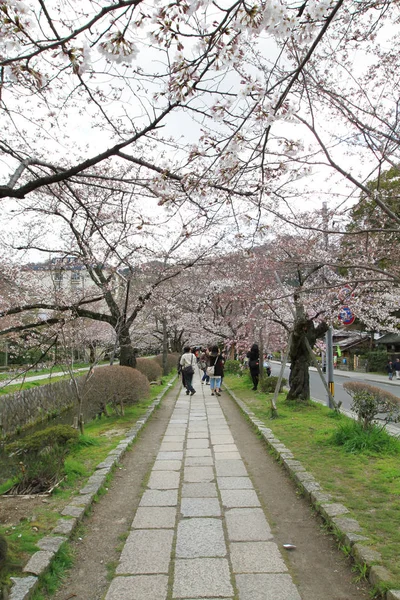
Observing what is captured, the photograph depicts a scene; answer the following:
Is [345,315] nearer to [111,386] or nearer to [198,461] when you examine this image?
[198,461]

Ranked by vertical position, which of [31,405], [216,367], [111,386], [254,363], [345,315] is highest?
[345,315]

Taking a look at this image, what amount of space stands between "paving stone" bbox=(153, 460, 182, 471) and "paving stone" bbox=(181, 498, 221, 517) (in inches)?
47.2

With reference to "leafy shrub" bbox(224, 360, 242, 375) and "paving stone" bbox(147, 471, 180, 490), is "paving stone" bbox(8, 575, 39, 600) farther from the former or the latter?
"leafy shrub" bbox(224, 360, 242, 375)

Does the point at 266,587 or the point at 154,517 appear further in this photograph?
the point at 154,517

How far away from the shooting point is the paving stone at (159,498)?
13.6ft

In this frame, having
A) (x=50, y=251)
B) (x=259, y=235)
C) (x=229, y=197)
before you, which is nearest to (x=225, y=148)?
(x=229, y=197)

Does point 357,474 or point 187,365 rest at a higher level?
point 187,365

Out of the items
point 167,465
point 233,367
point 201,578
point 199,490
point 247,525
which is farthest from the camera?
point 233,367

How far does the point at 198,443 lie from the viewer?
270 inches

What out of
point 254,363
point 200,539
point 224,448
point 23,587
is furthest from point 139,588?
point 254,363

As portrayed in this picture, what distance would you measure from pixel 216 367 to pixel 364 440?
25.8 ft

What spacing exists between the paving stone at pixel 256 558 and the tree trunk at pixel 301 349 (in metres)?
6.75

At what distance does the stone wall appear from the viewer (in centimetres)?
1092

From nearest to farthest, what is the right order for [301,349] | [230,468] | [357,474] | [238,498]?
[238,498]
[357,474]
[230,468]
[301,349]
